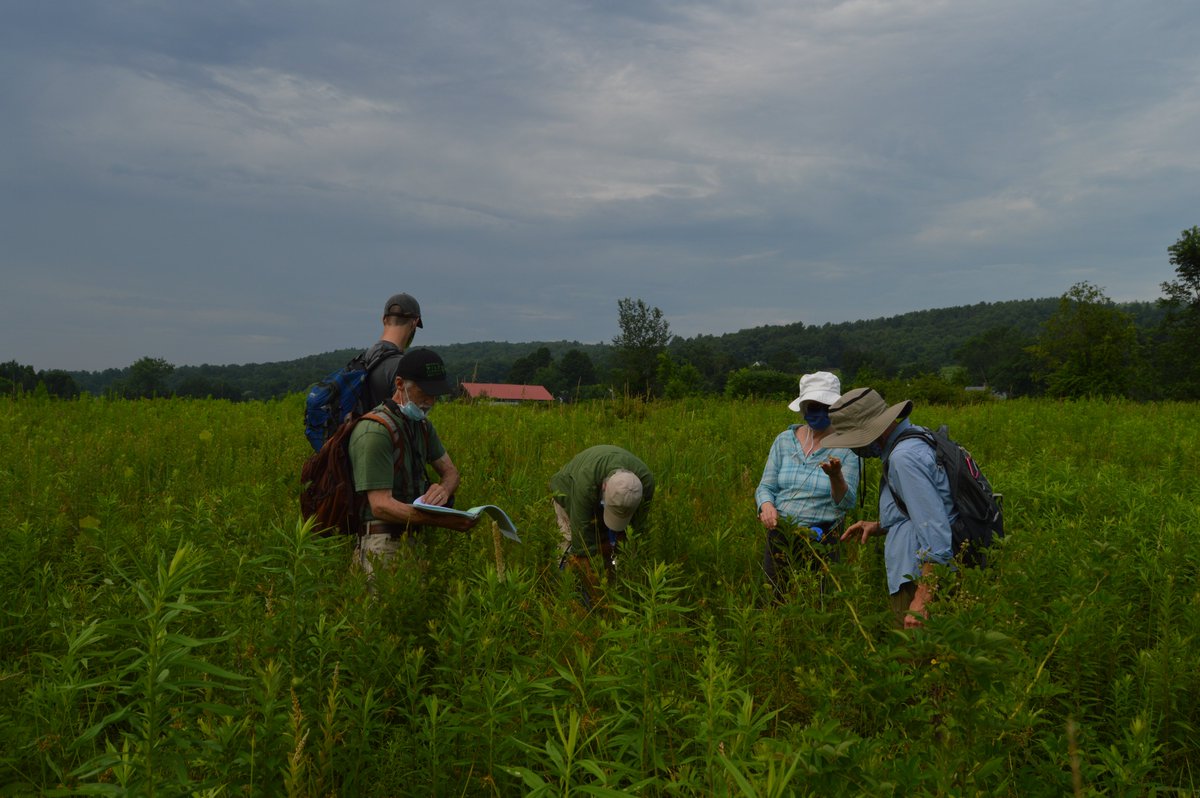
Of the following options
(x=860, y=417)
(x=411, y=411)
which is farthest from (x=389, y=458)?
(x=860, y=417)

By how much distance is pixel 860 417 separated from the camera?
13.5 feet

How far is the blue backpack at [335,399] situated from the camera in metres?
4.95

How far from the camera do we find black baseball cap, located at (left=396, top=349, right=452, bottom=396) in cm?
403

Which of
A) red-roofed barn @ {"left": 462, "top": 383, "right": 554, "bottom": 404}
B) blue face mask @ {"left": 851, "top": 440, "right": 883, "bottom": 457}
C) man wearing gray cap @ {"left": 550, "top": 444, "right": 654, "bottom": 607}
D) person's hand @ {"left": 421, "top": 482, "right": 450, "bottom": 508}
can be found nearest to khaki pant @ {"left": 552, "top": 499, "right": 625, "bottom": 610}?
man wearing gray cap @ {"left": 550, "top": 444, "right": 654, "bottom": 607}

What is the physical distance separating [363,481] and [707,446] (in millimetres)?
5928

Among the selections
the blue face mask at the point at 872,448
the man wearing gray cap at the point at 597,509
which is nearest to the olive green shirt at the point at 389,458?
the man wearing gray cap at the point at 597,509

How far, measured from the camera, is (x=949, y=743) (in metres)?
1.70

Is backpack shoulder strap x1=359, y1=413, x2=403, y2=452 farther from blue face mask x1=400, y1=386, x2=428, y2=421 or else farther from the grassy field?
the grassy field

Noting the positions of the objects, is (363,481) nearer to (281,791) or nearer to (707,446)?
(281,791)

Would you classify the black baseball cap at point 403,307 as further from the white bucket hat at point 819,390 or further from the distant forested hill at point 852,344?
the distant forested hill at point 852,344

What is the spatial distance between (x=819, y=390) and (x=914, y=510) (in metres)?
1.64

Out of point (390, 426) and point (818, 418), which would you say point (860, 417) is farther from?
point (390, 426)

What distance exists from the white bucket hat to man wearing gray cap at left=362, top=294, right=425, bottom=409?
280cm

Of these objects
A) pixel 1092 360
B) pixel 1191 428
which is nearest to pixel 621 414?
pixel 1191 428
